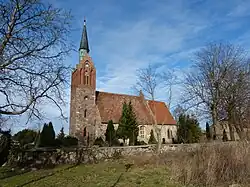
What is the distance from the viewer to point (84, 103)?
123 ft

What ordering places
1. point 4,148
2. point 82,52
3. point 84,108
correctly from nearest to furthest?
point 4,148, point 84,108, point 82,52

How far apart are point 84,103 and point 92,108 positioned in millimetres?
1423

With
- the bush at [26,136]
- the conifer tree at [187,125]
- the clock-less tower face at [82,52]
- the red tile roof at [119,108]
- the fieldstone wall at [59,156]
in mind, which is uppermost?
the clock-less tower face at [82,52]

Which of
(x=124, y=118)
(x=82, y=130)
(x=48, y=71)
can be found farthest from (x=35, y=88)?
(x=82, y=130)

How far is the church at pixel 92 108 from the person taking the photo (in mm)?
36719

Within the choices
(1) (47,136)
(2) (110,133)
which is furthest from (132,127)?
(1) (47,136)

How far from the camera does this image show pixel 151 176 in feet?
33.2

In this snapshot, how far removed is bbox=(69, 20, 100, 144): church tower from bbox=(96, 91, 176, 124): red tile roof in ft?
5.51

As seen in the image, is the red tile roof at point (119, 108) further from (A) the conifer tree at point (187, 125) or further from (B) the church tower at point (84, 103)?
(A) the conifer tree at point (187, 125)

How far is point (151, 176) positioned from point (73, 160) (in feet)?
29.1

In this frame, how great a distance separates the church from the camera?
1446 inches

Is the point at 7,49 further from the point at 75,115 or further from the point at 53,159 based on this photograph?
the point at 75,115

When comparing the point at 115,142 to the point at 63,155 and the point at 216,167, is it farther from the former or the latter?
the point at 216,167

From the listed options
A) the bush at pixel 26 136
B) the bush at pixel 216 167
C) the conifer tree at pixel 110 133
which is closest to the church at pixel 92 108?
the conifer tree at pixel 110 133
